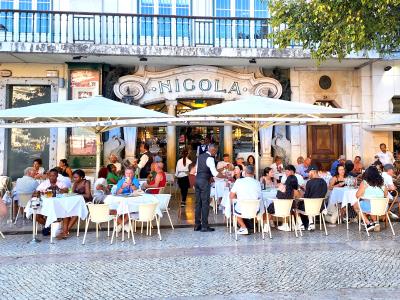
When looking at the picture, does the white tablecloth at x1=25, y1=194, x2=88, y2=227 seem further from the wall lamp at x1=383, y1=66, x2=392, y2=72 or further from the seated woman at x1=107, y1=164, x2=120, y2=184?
the wall lamp at x1=383, y1=66, x2=392, y2=72

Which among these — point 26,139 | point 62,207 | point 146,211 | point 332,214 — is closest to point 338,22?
point 332,214

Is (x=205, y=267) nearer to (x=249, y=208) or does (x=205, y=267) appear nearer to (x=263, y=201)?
(x=249, y=208)

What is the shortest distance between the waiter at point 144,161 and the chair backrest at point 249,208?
575 cm

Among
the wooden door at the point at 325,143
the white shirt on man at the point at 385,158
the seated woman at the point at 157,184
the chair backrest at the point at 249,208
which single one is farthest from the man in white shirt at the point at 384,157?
the seated woman at the point at 157,184

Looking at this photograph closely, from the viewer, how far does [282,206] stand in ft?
25.8

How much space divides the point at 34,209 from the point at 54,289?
3.06 m

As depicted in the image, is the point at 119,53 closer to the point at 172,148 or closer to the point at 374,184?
the point at 172,148

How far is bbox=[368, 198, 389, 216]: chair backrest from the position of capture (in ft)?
26.2

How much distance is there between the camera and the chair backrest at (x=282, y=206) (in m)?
7.81

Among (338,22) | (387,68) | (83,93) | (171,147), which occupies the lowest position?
(171,147)

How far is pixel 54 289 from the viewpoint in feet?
16.7

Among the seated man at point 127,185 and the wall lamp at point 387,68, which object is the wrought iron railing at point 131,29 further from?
the seated man at point 127,185

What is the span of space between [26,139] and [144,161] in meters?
4.49

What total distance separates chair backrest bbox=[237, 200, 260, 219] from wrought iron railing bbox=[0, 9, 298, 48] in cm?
733
